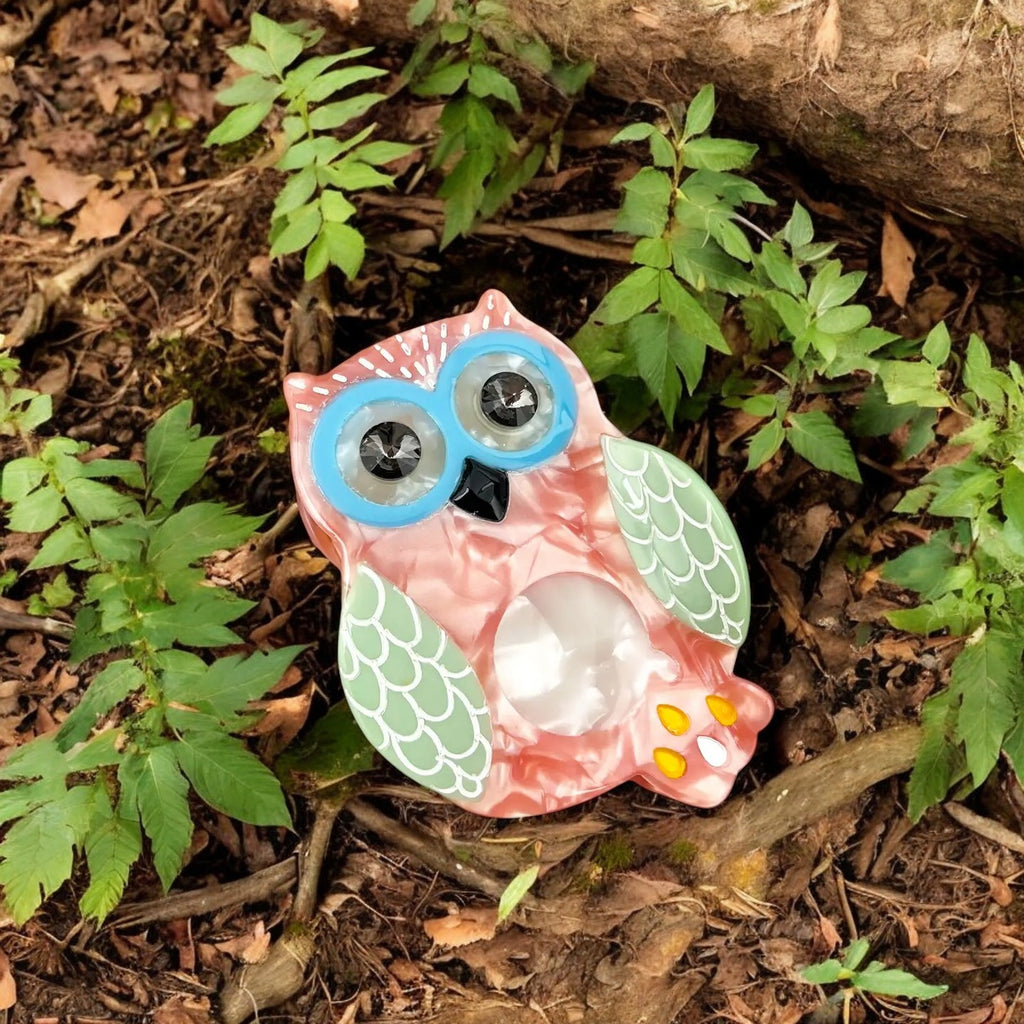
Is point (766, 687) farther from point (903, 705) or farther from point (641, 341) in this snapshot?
point (641, 341)

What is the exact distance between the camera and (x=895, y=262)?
2482 mm

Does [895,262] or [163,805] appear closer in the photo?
[163,805]

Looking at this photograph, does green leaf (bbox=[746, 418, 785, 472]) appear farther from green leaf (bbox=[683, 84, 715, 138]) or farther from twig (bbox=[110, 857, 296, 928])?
twig (bbox=[110, 857, 296, 928])

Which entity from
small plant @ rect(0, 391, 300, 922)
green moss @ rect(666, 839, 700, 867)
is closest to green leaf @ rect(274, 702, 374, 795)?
small plant @ rect(0, 391, 300, 922)

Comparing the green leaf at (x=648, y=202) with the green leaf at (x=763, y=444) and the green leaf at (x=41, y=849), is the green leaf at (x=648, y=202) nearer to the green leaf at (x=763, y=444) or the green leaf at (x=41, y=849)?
the green leaf at (x=763, y=444)

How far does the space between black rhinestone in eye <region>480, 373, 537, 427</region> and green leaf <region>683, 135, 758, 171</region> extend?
1.70 feet

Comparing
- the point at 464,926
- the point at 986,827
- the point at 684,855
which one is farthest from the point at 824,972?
the point at 464,926

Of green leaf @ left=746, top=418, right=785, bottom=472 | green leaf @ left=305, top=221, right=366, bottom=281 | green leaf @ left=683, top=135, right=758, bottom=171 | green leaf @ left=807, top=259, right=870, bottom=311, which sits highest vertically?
green leaf @ left=683, top=135, right=758, bottom=171

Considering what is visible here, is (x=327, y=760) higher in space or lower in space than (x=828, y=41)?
lower

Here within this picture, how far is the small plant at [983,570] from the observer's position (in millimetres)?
1848

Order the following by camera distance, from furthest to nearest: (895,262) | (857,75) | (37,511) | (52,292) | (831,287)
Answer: (52,292) → (895,262) → (857,75) → (831,287) → (37,511)

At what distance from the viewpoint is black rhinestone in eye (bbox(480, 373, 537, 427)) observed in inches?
78.5

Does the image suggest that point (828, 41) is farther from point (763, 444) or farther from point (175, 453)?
point (175, 453)

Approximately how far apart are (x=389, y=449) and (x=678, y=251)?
679mm
